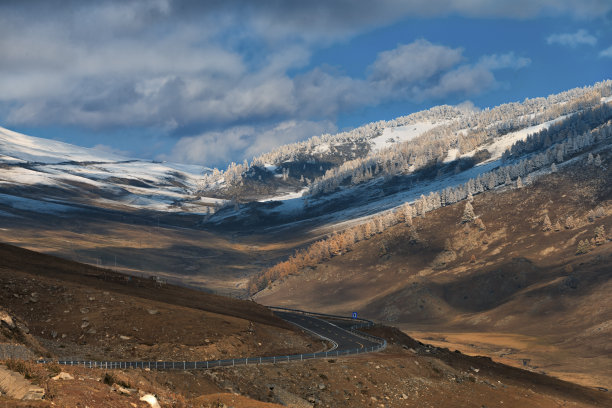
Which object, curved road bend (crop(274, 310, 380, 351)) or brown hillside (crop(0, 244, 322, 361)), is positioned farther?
curved road bend (crop(274, 310, 380, 351))

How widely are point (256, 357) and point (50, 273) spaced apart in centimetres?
3268

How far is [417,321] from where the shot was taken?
199 meters

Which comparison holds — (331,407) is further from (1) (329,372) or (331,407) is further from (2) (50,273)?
(2) (50,273)

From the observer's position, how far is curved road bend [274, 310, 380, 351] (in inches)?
3049

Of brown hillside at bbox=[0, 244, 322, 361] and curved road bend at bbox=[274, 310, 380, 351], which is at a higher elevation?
brown hillside at bbox=[0, 244, 322, 361]

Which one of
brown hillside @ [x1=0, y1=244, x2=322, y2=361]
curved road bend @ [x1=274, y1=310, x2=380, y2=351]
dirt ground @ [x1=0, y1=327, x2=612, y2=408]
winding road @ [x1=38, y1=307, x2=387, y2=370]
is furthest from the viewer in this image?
curved road bend @ [x1=274, y1=310, x2=380, y2=351]

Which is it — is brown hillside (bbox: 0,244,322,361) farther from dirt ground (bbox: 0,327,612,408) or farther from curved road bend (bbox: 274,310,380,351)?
dirt ground (bbox: 0,327,612,408)

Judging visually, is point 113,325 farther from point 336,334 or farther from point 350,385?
point 336,334

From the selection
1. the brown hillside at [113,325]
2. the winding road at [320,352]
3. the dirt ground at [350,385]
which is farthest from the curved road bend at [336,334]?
the brown hillside at [113,325]

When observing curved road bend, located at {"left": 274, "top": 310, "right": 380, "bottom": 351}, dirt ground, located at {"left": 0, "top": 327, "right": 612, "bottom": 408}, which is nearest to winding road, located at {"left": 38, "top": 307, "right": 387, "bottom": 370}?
curved road bend, located at {"left": 274, "top": 310, "right": 380, "bottom": 351}

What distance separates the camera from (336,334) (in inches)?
3497

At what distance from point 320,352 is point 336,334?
22796 mm

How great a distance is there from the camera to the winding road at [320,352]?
4909 cm

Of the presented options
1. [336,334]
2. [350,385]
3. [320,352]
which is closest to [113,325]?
[320,352]
